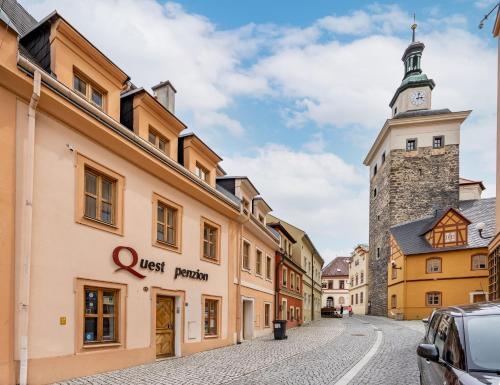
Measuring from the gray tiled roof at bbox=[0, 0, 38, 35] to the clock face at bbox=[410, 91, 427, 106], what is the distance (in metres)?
44.1

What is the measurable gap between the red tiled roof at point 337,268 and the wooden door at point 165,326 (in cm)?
7238

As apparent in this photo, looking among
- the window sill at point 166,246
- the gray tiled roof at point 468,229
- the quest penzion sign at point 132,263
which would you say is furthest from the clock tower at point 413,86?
the quest penzion sign at point 132,263

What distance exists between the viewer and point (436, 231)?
105ft

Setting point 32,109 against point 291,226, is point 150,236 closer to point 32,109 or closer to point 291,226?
point 32,109

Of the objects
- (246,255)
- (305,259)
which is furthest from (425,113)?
(246,255)

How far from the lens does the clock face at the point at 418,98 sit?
45.7 meters

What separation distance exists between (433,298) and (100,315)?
29.1 metres

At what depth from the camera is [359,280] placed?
55.0 m

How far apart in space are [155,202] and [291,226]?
71.4 feet

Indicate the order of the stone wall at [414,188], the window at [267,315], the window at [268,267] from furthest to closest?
the stone wall at [414,188] → the window at [268,267] → the window at [267,315]

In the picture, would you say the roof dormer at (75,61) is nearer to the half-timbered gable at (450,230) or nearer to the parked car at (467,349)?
the parked car at (467,349)

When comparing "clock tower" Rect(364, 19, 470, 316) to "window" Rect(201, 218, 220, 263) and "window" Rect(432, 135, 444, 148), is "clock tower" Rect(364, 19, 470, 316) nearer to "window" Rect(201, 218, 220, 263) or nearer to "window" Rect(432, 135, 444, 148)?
"window" Rect(432, 135, 444, 148)

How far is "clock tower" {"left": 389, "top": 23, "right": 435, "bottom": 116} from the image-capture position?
45.7 meters

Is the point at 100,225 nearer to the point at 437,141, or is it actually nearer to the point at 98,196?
the point at 98,196
